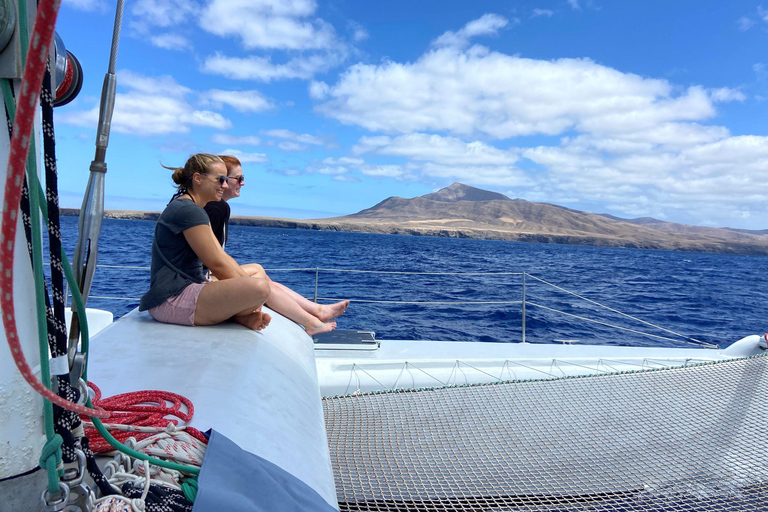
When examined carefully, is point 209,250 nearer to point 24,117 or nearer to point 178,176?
point 178,176

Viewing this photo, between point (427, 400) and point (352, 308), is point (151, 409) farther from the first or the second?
point (352, 308)

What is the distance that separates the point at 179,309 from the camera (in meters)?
1.96

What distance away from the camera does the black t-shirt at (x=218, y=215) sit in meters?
2.82

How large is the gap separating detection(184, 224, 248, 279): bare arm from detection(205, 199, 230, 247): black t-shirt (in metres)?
0.71

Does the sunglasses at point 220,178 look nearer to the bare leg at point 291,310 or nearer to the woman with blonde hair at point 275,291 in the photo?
the woman with blonde hair at point 275,291

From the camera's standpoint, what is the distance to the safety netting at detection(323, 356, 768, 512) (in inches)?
72.4

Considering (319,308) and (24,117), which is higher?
(24,117)

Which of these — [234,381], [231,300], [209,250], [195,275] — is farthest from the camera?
[195,275]

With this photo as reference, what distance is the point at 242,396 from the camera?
1.26 metres

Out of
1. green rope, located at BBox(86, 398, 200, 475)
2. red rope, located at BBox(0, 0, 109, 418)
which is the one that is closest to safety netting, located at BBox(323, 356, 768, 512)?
green rope, located at BBox(86, 398, 200, 475)

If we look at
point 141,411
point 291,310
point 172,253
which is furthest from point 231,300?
point 141,411

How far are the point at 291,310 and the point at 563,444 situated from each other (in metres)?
1.41

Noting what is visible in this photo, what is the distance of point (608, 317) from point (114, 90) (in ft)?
34.2

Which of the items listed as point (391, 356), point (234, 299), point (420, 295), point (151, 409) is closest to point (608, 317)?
point (420, 295)
